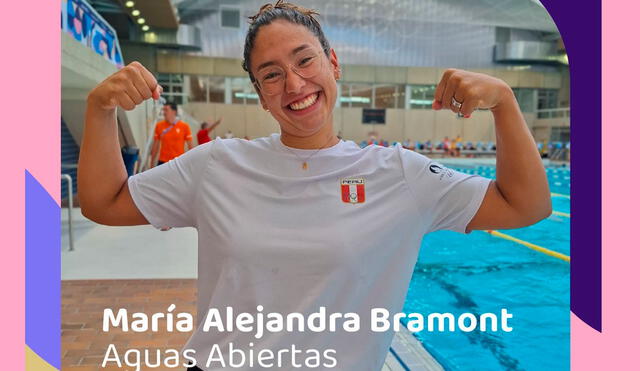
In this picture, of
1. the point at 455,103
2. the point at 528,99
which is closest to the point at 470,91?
the point at 455,103

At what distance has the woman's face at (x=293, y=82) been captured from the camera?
3.95 ft

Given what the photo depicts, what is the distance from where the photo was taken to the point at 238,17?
1010 inches

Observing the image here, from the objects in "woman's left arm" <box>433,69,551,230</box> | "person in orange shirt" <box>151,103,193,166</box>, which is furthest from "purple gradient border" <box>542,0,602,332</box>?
"person in orange shirt" <box>151,103,193,166</box>

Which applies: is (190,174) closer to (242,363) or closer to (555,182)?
(242,363)

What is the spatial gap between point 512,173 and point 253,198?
643 millimetres

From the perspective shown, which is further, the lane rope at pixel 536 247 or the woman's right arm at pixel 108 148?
the lane rope at pixel 536 247

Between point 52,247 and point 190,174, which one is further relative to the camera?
point 52,247

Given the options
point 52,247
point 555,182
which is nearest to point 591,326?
point 52,247

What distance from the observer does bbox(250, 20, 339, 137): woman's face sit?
1204 mm

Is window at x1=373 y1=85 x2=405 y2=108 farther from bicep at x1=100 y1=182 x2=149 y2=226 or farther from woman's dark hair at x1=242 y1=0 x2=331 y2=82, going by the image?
bicep at x1=100 y1=182 x2=149 y2=226

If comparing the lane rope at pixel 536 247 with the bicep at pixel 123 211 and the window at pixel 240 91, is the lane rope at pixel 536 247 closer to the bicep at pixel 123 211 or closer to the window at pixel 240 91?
the bicep at pixel 123 211

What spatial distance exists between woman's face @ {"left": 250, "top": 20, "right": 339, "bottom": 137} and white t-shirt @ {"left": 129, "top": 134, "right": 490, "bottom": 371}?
8cm

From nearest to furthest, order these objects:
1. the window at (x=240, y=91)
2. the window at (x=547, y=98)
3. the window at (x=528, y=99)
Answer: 1. the window at (x=240, y=91)
2. the window at (x=528, y=99)
3. the window at (x=547, y=98)

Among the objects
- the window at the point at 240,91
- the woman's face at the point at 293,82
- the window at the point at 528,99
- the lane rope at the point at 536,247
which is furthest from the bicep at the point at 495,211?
the window at the point at 528,99
